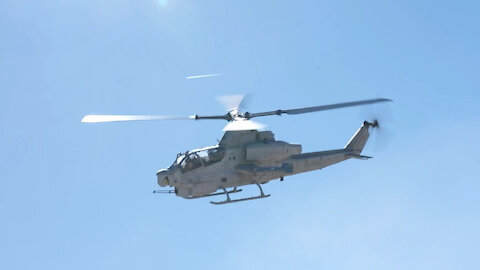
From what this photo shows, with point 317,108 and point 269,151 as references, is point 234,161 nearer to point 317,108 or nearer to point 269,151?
point 269,151

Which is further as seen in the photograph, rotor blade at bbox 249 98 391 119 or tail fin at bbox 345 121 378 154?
tail fin at bbox 345 121 378 154

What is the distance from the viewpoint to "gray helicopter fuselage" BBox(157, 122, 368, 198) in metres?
36.7

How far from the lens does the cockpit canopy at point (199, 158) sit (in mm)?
36906

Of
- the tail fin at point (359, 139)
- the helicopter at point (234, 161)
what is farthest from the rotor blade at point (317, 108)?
the tail fin at point (359, 139)

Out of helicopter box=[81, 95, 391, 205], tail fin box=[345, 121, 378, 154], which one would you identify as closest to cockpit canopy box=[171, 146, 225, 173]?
helicopter box=[81, 95, 391, 205]

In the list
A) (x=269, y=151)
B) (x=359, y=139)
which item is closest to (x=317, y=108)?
(x=269, y=151)

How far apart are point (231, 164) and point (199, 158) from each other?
184 cm

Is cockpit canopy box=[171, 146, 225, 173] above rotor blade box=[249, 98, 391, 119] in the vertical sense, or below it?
below

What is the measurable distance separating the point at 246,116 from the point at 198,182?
447 cm

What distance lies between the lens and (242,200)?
119 ft

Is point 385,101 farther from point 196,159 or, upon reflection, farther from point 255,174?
point 196,159

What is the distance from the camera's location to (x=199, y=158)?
1463 inches

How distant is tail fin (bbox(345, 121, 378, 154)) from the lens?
140ft

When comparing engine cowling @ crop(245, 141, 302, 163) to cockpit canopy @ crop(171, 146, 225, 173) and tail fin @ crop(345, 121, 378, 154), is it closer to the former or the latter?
cockpit canopy @ crop(171, 146, 225, 173)
